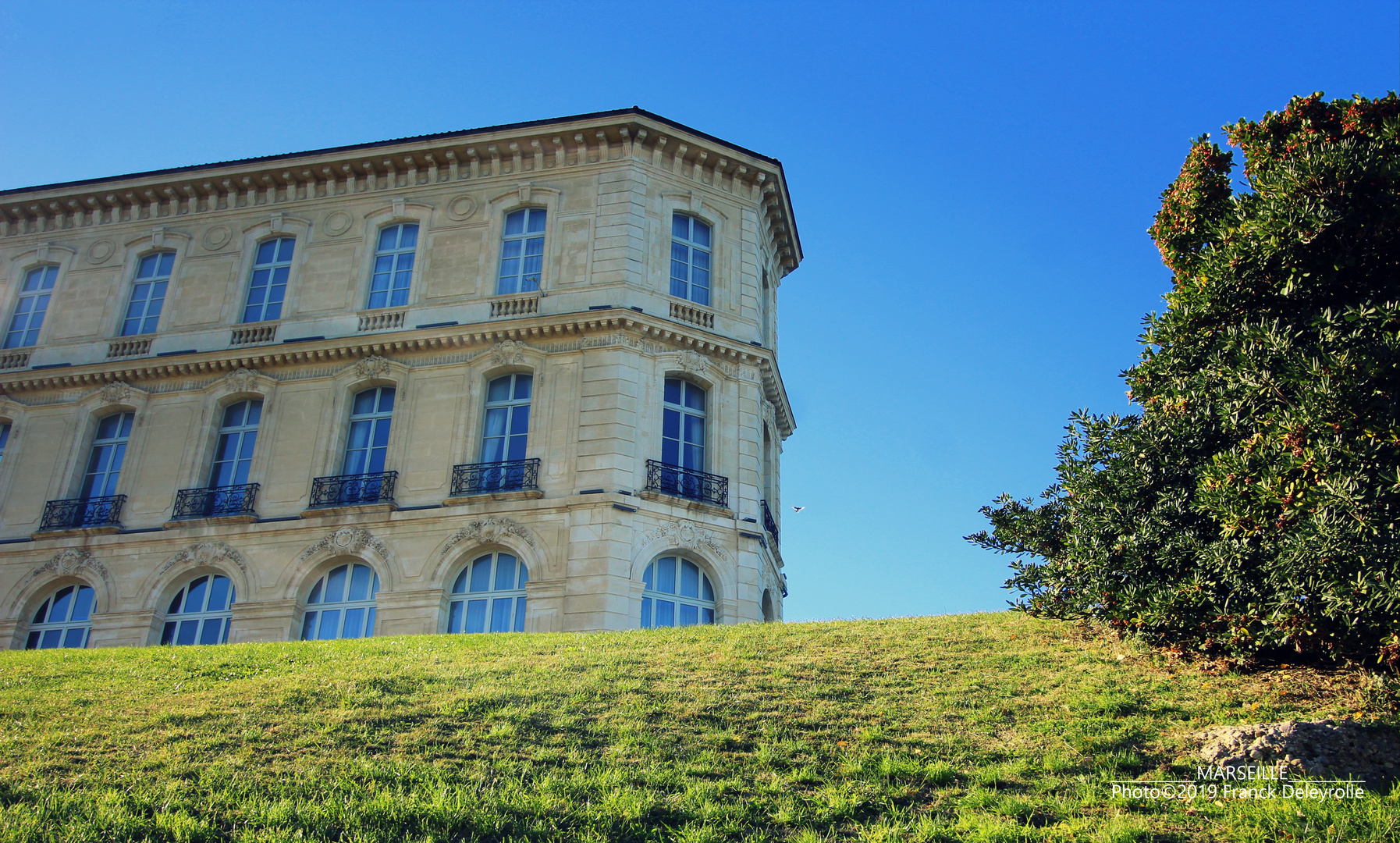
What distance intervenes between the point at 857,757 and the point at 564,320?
14413 millimetres

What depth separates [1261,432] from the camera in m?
11.2

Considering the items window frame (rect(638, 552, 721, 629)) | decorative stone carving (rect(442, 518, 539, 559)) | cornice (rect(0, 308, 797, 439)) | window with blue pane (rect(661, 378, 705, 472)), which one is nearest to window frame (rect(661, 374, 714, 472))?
window with blue pane (rect(661, 378, 705, 472))

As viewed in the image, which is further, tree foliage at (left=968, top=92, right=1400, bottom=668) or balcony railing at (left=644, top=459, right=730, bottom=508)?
balcony railing at (left=644, top=459, right=730, bottom=508)

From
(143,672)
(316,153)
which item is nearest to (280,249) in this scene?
(316,153)

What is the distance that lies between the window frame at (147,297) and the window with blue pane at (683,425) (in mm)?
11957

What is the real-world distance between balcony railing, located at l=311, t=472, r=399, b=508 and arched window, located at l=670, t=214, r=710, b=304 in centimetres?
725

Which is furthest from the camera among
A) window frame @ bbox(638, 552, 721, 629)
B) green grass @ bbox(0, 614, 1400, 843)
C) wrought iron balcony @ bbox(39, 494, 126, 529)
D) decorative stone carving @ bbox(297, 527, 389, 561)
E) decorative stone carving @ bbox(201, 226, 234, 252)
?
decorative stone carving @ bbox(201, 226, 234, 252)

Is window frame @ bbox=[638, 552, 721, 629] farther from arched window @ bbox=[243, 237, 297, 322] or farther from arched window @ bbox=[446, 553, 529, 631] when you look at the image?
arched window @ bbox=[243, 237, 297, 322]

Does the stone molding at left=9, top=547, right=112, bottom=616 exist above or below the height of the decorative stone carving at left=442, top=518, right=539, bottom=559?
below

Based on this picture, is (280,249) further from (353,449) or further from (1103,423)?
(1103,423)

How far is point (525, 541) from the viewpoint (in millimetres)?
20578

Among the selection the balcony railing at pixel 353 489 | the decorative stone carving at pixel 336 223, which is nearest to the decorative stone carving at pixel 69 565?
the balcony railing at pixel 353 489

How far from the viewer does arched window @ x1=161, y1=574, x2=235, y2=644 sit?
69.5 feet

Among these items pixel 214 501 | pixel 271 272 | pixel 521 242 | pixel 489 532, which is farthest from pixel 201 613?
pixel 521 242
